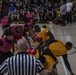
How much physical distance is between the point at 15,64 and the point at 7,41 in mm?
4091

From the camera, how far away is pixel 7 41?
8.88m

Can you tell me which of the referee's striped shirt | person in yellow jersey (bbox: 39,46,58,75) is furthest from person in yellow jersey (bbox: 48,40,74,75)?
the referee's striped shirt

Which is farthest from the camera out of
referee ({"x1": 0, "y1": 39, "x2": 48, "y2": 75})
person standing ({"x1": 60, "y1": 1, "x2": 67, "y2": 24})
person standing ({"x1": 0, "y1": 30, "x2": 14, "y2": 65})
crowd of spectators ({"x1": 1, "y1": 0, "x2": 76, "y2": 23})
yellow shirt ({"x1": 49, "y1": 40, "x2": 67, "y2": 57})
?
crowd of spectators ({"x1": 1, "y1": 0, "x2": 76, "y2": 23})

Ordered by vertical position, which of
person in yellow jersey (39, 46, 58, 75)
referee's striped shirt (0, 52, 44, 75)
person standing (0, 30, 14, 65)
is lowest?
person standing (0, 30, 14, 65)

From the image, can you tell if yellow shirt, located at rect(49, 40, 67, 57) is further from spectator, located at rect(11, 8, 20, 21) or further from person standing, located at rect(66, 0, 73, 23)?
spectator, located at rect(11, 8, 20, 21)

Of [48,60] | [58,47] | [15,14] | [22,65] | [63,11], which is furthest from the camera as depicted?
[15,14]

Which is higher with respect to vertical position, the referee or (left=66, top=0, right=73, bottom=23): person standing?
the referee

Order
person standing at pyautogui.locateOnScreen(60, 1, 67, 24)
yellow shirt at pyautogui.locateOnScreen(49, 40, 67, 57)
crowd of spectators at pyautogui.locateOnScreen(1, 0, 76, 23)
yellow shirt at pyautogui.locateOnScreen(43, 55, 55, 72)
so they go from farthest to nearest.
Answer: crowd of spectators at pyautogui.locateOnScreen(1, 0, 76, 23) < person standing at pyautogui.locateOnScreen(60, 1, 67, 24) < yellow shirt at pyautogui.locateOnScreen(49, 40, 67, 57) < yellow shirt at pyautogui.locateOnScreen(43, 55, 55, 72)

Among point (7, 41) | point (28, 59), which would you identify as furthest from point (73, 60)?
point (28, 59)

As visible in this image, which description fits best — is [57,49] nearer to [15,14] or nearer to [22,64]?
[22,64]

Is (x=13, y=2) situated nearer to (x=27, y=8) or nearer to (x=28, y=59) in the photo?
(x=27, y=8)

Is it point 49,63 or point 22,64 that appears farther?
point 49,63

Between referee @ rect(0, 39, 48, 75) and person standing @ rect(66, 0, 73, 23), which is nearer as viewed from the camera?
referee @ rect(0, 39, 48, 75)

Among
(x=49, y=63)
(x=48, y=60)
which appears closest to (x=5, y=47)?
(x=48, y=60)
